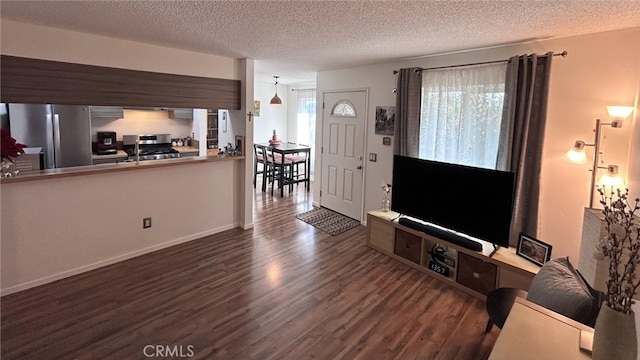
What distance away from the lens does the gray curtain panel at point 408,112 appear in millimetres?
4004

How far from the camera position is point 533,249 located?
2.95m

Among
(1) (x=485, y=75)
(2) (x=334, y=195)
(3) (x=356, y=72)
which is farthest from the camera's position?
(2) (x=334, y=195)

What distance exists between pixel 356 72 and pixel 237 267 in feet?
10.3

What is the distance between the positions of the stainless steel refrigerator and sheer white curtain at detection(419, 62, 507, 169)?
4.62m

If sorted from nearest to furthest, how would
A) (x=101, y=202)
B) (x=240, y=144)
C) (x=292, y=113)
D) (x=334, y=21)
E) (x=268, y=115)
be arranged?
1. (x=334, y=21)
2. (x=101, y=202)
3. (x=240, y=144)
4. (x=268, y=115)
5. (x=292, y=113)

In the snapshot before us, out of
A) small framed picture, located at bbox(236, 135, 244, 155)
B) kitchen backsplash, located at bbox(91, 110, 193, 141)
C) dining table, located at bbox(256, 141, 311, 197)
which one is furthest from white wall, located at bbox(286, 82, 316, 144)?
small framed picture, located at bbox(236, 135, 244, 155)

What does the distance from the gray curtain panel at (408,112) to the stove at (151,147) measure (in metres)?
3.81

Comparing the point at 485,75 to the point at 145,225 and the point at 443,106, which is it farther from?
the point at 145,225

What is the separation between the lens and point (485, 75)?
3408 mm

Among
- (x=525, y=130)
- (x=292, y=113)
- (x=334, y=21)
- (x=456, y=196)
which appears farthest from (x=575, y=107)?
(x=292, y=113)

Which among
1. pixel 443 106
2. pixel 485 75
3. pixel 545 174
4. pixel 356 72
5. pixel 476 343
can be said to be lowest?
pixel 476 343

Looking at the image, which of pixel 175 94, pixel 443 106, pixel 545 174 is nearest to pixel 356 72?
pixel 443 106

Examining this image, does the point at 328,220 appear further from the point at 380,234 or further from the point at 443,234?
the point at 443,234

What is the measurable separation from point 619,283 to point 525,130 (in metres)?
2.21
